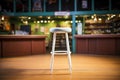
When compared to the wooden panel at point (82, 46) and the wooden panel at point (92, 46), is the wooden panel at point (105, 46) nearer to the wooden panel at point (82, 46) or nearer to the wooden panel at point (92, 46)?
the wooden panel at point (92, 46)

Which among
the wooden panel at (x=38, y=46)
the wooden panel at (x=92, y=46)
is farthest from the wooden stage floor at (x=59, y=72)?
the wooden panel at (x=92, y=46)

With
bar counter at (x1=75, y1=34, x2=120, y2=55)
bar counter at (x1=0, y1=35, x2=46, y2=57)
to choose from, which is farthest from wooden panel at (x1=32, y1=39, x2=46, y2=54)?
bar counter at (x1=75, y1=34, x2=120, y2=55)

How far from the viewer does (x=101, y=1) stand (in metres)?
10.9

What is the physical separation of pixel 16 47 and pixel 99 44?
3319mm

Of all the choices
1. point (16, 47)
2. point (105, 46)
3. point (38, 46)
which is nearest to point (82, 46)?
point (105, 46)

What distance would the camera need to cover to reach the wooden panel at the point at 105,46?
9633mm

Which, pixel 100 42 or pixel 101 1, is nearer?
pixel 100 42

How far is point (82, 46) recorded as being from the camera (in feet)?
33.7

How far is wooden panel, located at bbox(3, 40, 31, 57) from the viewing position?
8609mm

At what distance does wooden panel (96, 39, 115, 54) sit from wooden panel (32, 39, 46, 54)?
224cm

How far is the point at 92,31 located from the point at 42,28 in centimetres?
422

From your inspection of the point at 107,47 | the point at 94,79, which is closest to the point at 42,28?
the point at 107,47

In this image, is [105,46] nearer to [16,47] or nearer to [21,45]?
[21,45]

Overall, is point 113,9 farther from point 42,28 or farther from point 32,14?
point 42,28
